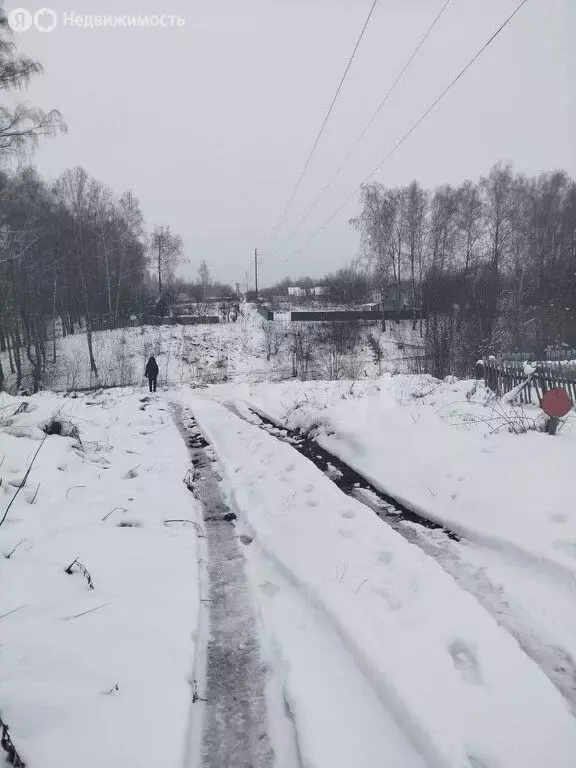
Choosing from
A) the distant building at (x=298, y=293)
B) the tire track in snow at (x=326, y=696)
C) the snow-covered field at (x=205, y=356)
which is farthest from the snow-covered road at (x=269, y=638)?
the distant building at (x=298, y=293)

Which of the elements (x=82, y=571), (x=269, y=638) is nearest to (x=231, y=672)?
(x=269, y=638)

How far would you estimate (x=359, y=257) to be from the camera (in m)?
31.3

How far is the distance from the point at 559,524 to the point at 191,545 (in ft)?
11.2

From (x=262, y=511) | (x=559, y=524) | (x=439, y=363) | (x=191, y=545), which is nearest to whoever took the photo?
(x=559, y=524)

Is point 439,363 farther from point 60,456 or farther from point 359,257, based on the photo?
point 359,257

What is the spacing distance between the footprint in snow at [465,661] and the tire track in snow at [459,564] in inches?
14.9

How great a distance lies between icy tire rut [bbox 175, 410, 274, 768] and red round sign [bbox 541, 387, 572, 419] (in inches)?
175

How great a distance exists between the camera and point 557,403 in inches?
219

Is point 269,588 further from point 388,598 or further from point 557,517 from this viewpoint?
point 557,517

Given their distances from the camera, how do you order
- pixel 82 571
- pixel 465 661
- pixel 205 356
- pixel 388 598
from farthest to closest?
pixel 205 356 < pixel 82 571 < pixel 388 598 < pixel 465 661

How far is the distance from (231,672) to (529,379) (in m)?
8.51

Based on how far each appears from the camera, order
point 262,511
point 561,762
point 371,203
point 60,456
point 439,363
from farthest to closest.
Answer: point 371,203
point 439,363
point 60,456
point 262,511
point 561,762

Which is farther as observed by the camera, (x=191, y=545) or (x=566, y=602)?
(x=191, y=545)

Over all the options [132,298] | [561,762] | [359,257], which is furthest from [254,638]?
[132,298]
